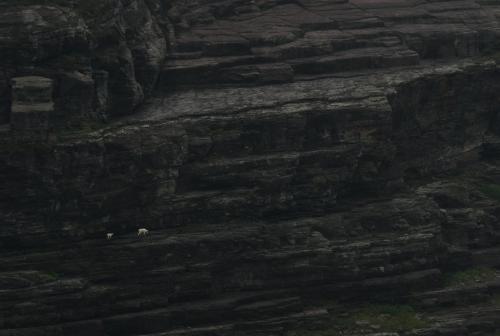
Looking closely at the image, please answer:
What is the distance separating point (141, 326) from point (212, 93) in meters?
12.5

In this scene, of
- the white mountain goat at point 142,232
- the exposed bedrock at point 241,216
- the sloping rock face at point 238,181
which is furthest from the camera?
the white mountain goat at point 142,232

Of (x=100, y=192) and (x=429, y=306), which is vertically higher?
(x=100, y=192)

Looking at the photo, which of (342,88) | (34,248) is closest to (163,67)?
(342,88)

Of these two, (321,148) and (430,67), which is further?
(430,67)

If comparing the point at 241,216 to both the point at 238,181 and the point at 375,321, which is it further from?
the point at 375,321

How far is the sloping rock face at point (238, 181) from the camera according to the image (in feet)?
152

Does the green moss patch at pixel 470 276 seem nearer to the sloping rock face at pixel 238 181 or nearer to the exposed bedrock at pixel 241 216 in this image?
the sloping rock face at pixel 238 181

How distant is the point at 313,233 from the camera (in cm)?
5003

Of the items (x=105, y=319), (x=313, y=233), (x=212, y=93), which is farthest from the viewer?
(x=212, y=93)

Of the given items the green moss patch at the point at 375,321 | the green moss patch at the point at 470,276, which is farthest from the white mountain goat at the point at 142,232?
the green moss patch at the point at 470,276

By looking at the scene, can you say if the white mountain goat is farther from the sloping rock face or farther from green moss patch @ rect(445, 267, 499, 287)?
green moss patch @ rect(445, 267, 499, 287)

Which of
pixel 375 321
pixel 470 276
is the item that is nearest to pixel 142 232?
pixel 375 321

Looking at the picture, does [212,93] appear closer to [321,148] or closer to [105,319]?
[321,148]

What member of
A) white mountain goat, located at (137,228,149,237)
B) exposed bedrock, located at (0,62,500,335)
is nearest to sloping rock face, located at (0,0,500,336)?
exposed bedrock, located at (0,62,500,335)
